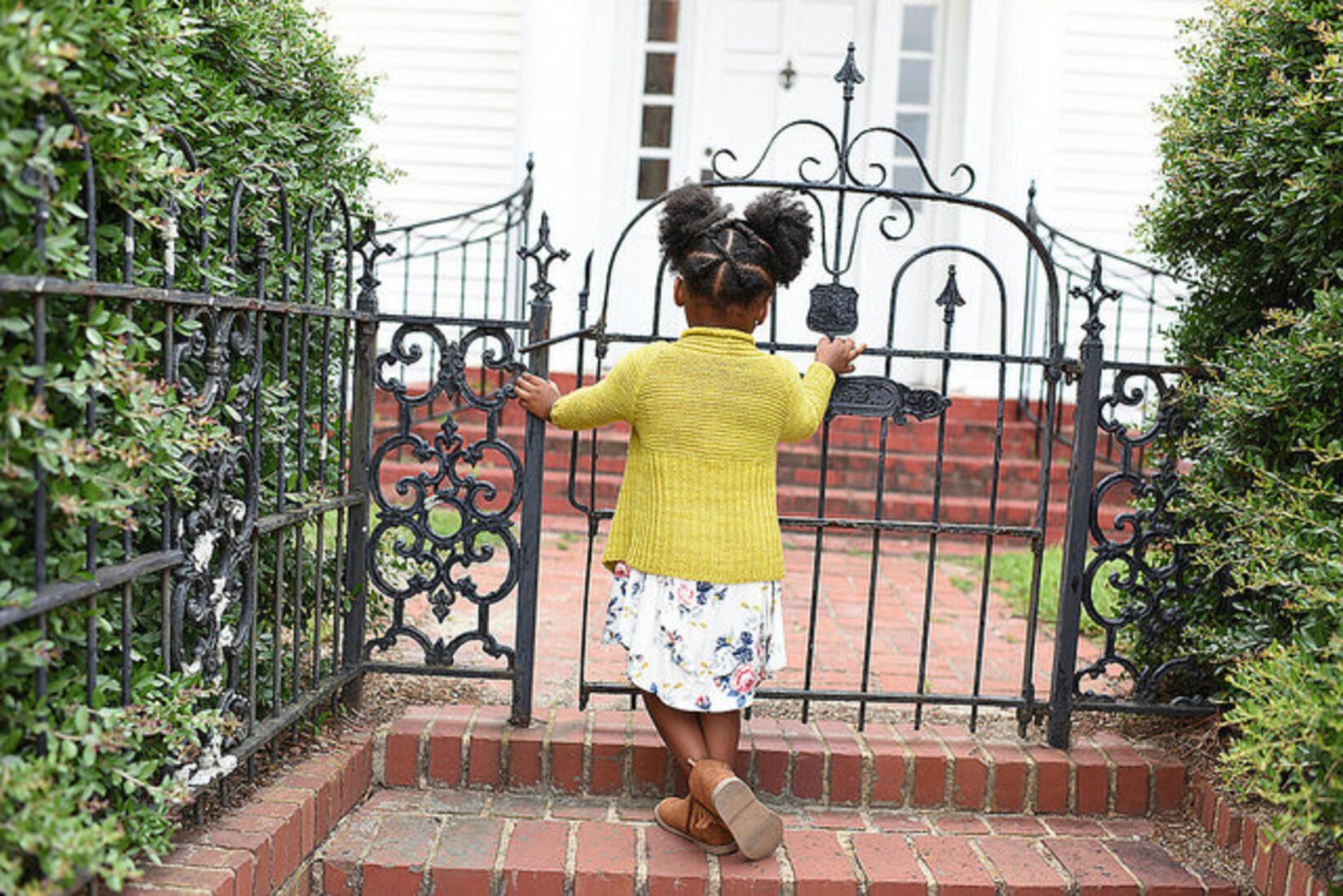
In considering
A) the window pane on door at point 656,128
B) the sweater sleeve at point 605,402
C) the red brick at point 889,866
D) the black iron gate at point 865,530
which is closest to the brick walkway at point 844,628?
the black iron gate at point 865,530

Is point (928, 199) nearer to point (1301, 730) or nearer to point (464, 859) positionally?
point (1301, 730)

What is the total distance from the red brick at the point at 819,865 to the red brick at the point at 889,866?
0.15 ft

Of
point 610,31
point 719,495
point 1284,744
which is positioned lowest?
point 1284,744

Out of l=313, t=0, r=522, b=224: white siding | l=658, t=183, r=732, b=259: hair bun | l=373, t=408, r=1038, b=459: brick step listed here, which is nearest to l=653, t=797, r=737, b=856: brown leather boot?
l=658, t=183, r=732, b=259: hair bun

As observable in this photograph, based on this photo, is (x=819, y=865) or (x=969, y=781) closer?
(x=819, y=865)

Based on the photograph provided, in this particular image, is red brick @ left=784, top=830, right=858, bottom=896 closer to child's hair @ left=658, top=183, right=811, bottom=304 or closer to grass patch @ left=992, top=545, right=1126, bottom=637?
child's hair @ left=658, top=183, right=811, bottom=304

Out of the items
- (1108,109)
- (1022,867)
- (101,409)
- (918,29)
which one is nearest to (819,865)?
(1022,867)

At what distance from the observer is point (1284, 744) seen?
212cm

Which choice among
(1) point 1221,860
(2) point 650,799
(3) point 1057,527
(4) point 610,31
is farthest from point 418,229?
(1) point 1221,860

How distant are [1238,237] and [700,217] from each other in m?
1.52

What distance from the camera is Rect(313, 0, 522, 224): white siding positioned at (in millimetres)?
7797

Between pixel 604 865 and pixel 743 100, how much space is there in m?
6.16

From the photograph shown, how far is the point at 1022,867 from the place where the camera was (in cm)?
283

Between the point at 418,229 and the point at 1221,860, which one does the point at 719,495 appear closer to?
the point at 1221,860
